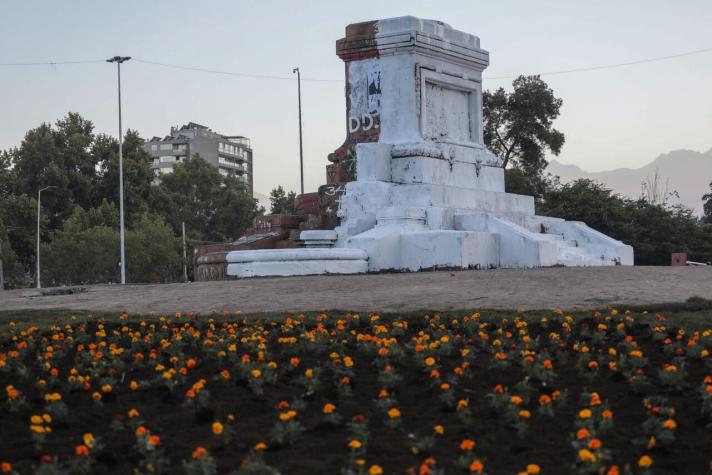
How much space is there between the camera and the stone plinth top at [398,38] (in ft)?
89.9

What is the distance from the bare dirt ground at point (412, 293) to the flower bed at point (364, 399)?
3.67 m

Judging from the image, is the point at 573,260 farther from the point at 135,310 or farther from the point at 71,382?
the point at 71,382

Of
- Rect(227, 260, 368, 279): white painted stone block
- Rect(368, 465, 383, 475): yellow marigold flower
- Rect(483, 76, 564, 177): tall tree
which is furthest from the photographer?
Rect(483, 76, 564, 177): tall tree

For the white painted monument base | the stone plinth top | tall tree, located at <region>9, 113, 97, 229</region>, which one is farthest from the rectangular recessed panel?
tall tree, located at <region>9, 113, 97, 229</region>

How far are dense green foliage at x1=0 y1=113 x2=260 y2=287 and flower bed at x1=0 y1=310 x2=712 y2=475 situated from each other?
4869 cm

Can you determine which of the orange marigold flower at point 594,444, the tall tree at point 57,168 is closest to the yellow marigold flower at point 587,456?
the orange marigold flower at point 594,444

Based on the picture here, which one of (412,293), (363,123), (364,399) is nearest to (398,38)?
(363,123)

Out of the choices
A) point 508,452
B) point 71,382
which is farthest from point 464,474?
point 71,382

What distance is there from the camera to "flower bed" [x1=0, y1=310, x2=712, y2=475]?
7660 millimetres

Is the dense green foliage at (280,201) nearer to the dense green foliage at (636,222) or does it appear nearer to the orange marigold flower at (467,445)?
the dense green foliage at (636,222)

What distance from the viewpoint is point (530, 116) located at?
54.6 metres

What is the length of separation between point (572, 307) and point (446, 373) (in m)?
5.84

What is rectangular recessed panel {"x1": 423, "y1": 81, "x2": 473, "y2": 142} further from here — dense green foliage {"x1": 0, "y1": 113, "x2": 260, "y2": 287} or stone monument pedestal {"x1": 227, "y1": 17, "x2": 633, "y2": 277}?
dense green foliage {"x1": 0, "y1": 113, "x2": 260, "y2": 287}

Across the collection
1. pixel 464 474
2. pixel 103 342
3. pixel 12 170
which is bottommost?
pixel 464 474
